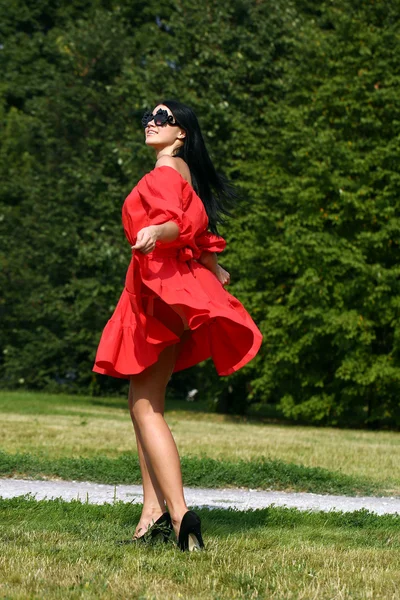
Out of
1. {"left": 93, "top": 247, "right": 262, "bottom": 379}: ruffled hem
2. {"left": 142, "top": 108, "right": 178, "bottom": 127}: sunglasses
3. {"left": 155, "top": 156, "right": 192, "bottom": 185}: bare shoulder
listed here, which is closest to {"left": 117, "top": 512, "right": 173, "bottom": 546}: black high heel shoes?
{"left": 93, "top": 247, "right": 262, "bottom": 379}: ruffled hem

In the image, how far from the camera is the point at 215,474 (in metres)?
7.73

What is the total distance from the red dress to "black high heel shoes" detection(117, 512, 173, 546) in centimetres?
71

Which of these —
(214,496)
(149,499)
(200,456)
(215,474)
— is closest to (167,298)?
(149,499)

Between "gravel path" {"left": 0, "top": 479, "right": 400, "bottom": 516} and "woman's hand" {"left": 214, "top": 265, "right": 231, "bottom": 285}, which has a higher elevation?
"woman's hand" {"left": 214, "top": 265, "right": 231, "bottom": 285}

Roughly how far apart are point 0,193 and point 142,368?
2634 cm

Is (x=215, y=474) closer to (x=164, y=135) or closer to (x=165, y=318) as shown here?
(x=165, y=318)

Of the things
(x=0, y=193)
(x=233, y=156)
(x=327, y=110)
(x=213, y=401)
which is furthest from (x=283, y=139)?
(x=0, y=193)

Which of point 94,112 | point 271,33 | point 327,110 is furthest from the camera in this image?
point 94,112

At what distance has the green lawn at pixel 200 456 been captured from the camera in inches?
303

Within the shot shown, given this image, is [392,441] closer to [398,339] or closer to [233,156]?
[398,339]

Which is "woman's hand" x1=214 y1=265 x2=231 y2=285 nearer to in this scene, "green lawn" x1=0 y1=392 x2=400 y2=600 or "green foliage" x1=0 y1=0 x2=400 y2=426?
"green lawn" x1=0 y1=392 x2=400 y2=600

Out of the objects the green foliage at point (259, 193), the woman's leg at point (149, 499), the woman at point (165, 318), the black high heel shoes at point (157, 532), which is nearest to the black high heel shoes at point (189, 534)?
the woman at point (165, 318)

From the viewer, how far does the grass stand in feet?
11.8

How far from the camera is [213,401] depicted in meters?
23.5
